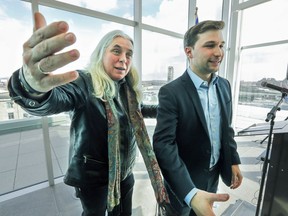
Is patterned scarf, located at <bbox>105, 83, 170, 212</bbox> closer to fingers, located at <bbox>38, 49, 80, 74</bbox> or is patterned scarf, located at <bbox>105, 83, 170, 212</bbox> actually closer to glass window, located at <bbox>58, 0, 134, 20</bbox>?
fingers, located at <bbox>38, 49, 80, 74</bbox>

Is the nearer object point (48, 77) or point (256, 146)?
point (48, 77)

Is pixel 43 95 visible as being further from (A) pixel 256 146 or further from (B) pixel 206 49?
(A) pixel 256 146

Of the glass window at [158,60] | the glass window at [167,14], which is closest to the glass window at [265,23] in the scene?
the glass window at [167,14]

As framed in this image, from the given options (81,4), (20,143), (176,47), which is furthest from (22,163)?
(176,47)

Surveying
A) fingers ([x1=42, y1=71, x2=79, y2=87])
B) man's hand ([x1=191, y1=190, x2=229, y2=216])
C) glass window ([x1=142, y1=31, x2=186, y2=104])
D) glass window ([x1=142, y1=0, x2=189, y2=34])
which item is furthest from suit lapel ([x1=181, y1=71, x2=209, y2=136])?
glass window ([x1=142, y1=0, x2=189, y2=34])

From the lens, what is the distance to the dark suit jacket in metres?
0.79

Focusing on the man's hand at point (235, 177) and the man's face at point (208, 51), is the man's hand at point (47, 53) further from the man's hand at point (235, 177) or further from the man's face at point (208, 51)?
the man's hand at point (235, 177)

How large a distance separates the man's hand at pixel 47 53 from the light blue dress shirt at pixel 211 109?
73 cm

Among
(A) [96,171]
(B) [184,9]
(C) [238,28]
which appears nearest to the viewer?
(A) [96,171]

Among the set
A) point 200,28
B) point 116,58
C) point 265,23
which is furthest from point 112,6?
point 265,23

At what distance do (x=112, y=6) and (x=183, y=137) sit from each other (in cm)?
229

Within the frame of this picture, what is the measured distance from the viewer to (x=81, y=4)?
6.85 feet

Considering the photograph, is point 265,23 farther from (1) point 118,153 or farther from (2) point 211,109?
(1) point 118,153

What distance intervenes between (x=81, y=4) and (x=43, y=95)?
206 cm
